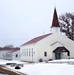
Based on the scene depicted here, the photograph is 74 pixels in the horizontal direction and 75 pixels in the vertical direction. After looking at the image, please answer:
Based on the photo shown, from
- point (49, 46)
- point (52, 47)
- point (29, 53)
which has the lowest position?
point (29, 53)

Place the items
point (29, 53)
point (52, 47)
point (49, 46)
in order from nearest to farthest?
point (52, 47) → point (49, 46) → point (29, 53)

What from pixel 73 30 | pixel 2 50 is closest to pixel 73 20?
pixel 73 30

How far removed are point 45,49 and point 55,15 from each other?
9174 millimetres

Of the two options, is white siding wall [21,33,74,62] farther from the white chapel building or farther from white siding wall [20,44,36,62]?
white siding wall [20,44,36,62]

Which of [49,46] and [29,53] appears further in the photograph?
[29,53]

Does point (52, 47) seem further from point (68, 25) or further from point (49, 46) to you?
point (68, 25)

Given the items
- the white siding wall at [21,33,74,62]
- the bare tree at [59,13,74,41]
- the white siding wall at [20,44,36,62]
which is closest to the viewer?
the white siding wall at [21,33,74,62]

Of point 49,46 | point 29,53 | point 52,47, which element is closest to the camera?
point 52,47

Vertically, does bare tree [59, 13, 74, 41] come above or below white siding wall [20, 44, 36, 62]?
above

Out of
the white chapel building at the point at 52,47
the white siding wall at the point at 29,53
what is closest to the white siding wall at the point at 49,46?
the white chapel building at the point at 52,47

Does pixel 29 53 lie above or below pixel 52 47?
below

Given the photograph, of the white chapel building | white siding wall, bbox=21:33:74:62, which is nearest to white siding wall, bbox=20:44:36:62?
the white chapel building

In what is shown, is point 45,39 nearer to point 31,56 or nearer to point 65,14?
point 31,56

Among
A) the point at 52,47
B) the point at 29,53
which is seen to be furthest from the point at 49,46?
the point at 29,53
